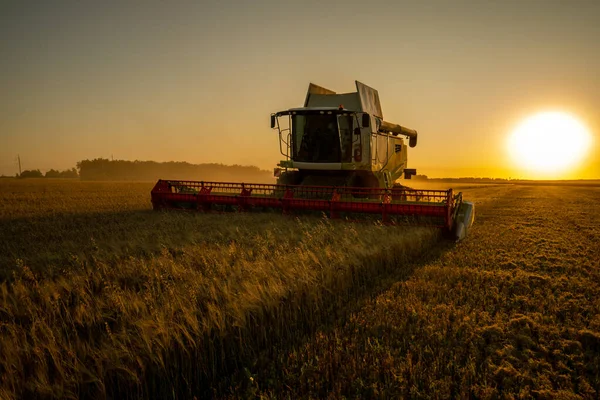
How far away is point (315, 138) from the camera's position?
388 inches

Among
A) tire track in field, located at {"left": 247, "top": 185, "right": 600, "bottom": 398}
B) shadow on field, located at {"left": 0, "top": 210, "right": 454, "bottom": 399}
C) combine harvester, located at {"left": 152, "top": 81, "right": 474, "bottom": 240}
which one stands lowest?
tire track in field, located at {"left": 247, "top": 185, "right": 600, "bottom": 398}

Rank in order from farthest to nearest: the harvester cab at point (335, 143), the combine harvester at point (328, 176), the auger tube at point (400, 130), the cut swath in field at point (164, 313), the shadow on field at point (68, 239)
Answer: the auger tube at point (400, 130), the harvester cab at point (335, 143), the combine harvester at point (328, 176), the shadow on field at point (68, 239), the cut swath in field at point (164, 313)

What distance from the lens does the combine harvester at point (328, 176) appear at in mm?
7730

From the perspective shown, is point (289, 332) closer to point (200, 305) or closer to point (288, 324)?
point (288, 324)

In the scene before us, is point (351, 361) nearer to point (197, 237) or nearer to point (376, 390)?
point (376, 390)

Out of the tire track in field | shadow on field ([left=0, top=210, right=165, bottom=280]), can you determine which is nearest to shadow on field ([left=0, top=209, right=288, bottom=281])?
shadow on field ([left=0, top=210, right=165, bottom=280])

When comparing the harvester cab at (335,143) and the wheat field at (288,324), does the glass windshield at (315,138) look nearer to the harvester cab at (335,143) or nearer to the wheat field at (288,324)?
the harvester cab at (335,143)

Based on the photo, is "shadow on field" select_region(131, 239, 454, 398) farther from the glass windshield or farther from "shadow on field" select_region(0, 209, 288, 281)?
the glass windshield

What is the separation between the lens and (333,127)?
9.62 m

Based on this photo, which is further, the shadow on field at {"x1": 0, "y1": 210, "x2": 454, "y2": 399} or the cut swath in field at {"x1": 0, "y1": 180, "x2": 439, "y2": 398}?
the shadow on field at {"x1": 0, "y1": 210, "x2": 454, "y2": 399}

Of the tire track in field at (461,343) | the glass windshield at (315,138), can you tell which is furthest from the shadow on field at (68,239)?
the glass windshield at (315,138)

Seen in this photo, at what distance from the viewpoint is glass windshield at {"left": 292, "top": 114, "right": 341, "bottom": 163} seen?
31.6 ft

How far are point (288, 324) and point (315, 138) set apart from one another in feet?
24.2

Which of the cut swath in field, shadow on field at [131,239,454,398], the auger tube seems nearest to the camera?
the cut swath in field
